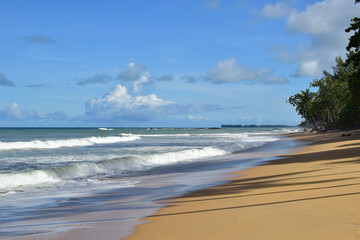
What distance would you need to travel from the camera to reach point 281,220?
22.5 ft

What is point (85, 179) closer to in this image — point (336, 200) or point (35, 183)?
point (35, 183)

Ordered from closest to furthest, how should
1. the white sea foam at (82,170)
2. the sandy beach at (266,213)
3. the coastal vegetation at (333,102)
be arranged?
the sandy beach at (266,213)
the white sea foam at (82,170)
the coastal vegetation at (333,102)

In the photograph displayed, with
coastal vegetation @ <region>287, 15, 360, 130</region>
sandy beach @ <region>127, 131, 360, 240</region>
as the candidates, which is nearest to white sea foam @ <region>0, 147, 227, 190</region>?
sandy beach @ <region>127, 131, 360, 240</region>

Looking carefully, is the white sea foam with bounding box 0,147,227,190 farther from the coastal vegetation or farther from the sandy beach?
the coastal vegetation

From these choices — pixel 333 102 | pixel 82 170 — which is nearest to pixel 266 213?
pixel 82 170

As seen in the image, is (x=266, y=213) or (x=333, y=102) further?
(x=333, y=102)

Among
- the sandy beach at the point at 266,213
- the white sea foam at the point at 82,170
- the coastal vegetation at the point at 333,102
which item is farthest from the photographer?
the coastal vegetation at the point at 333,102

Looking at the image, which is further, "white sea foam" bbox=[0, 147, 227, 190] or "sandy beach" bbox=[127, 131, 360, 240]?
"white sea foam" bbox=[0, 147, 227, 190]

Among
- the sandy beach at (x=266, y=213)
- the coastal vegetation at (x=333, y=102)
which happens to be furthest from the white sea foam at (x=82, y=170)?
the coastal vegetation at (x=333, y=102)

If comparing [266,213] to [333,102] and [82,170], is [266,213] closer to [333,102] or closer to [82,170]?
[82,170]

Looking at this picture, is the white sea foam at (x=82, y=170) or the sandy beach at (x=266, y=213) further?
the white sea foam at (x=82, y=170)

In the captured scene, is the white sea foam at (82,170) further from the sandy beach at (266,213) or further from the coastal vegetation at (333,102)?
the coastal vegetation at (333,102)

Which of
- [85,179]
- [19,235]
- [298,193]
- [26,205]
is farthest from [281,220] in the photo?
[85,179]

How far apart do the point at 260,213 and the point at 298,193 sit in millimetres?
2511
